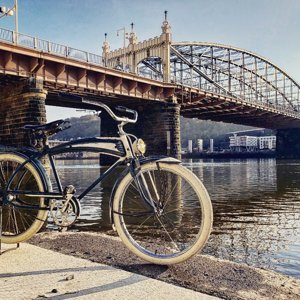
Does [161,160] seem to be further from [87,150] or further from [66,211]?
[66,211]

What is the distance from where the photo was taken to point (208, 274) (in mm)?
3145

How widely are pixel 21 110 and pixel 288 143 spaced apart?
78058 mm

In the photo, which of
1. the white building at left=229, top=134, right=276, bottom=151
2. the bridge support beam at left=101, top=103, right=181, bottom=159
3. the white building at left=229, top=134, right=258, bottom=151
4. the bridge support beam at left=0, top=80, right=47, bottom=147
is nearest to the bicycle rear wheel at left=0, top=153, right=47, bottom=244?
the bridge support beam at left=0, top=80, right=47, bottom=147

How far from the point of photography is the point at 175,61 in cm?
6412

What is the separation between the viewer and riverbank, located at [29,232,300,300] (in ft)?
9.01

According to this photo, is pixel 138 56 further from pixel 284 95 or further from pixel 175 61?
pixel 284 95

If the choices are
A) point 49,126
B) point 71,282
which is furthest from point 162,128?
point 71,282

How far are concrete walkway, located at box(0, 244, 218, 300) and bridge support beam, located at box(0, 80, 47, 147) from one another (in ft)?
63.3

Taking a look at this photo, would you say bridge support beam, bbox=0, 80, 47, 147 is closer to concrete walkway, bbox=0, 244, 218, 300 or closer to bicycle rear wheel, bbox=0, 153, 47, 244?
bicycle rear wheel, bbox=0, 153, 47, 244

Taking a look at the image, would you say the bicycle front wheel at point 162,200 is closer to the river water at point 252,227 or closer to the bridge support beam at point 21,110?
the river water at point 252,227

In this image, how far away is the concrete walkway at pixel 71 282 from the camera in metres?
2.64

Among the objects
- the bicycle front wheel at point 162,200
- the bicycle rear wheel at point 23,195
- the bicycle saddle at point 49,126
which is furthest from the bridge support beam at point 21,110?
the bicycle front wheel at point 162,200

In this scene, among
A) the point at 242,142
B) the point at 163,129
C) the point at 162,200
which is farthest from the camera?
the point at 242,142

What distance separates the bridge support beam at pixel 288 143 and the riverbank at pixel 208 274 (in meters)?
87.3
